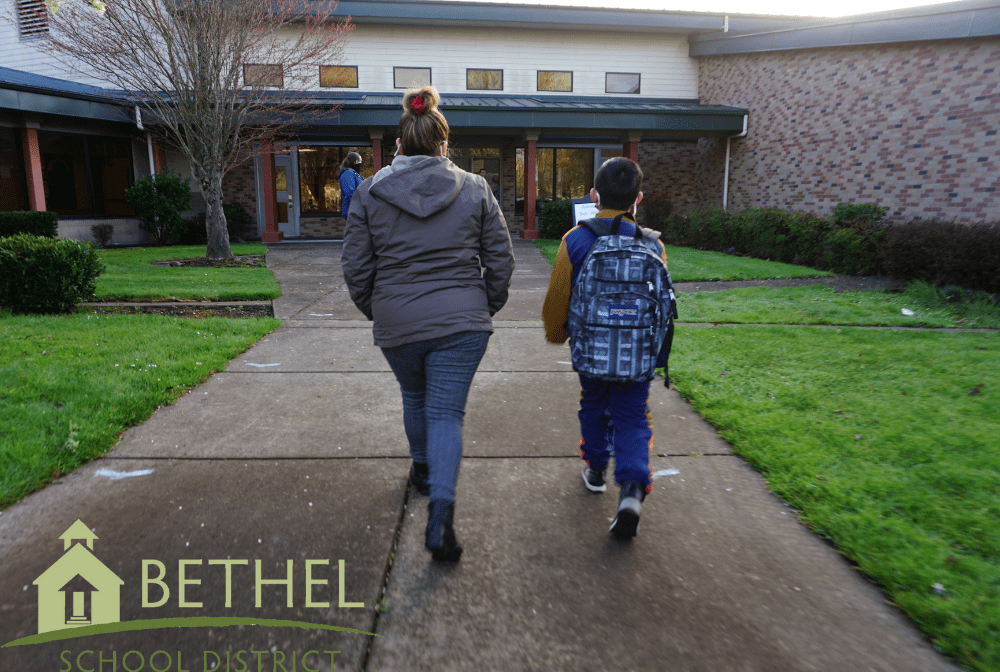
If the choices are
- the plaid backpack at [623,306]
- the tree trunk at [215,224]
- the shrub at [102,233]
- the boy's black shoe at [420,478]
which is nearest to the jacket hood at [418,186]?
the plaid backpack at [623,306]

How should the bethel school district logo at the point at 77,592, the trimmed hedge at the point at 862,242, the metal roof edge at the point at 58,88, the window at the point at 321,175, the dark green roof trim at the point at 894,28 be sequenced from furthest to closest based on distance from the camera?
the window at the point at 321,175 → the metal roof edge at the point at 58,88 → the dark green roof trim at the point at 894,28 → the trimmed hedge at the point at 862,242 → the bethel school district logo at the point at 77,592

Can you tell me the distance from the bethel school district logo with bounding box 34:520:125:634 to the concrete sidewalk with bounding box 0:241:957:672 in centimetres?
4

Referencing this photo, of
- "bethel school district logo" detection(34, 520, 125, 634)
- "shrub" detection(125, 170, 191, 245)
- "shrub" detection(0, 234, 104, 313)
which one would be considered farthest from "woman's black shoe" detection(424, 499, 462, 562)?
Result: "shrub" detection(125, 170, 191, 245)

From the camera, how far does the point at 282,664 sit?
79.0 inches

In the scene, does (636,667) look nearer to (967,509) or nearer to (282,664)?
(282,664)

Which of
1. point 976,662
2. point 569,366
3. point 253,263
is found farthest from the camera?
point 253,263

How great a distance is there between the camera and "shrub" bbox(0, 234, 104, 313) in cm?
707

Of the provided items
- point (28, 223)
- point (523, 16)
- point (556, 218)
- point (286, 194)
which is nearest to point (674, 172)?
point (556, 218)

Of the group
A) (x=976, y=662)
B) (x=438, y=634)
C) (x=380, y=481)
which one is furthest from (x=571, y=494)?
(x=976, y=662)

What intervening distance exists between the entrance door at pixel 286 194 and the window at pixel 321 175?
0.31 m

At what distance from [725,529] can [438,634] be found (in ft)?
4.76

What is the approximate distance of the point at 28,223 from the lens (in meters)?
13.6

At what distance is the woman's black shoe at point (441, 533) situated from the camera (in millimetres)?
2416

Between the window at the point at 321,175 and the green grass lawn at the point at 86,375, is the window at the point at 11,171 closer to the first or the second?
the window at the point at 321,175
